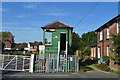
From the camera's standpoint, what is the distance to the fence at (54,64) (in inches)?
569

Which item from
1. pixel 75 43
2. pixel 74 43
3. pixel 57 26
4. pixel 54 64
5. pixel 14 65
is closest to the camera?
pixel 54 64

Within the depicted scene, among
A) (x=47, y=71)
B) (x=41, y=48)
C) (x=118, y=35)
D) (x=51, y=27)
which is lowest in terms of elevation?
(x=47, y=71)

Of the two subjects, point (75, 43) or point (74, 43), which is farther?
point (75, 43)

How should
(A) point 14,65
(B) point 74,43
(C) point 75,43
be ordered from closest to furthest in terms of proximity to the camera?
(A) point 14,65 → (B) point 74,43 → (C) point 75,43

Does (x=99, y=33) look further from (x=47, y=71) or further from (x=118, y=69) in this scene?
(x=47, y=71)

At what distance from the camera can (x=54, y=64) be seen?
14633mm

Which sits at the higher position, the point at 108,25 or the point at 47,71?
the point at 108,25

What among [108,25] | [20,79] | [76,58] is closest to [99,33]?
[108,25]

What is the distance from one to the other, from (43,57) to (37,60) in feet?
2.02

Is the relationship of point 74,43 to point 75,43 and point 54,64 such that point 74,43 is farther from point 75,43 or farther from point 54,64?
point 54,64

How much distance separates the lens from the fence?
1445 centimetres

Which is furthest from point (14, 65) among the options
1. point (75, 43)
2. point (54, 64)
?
point (75, 43)

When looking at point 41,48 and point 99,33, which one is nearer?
point 41,48

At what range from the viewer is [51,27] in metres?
19.6
